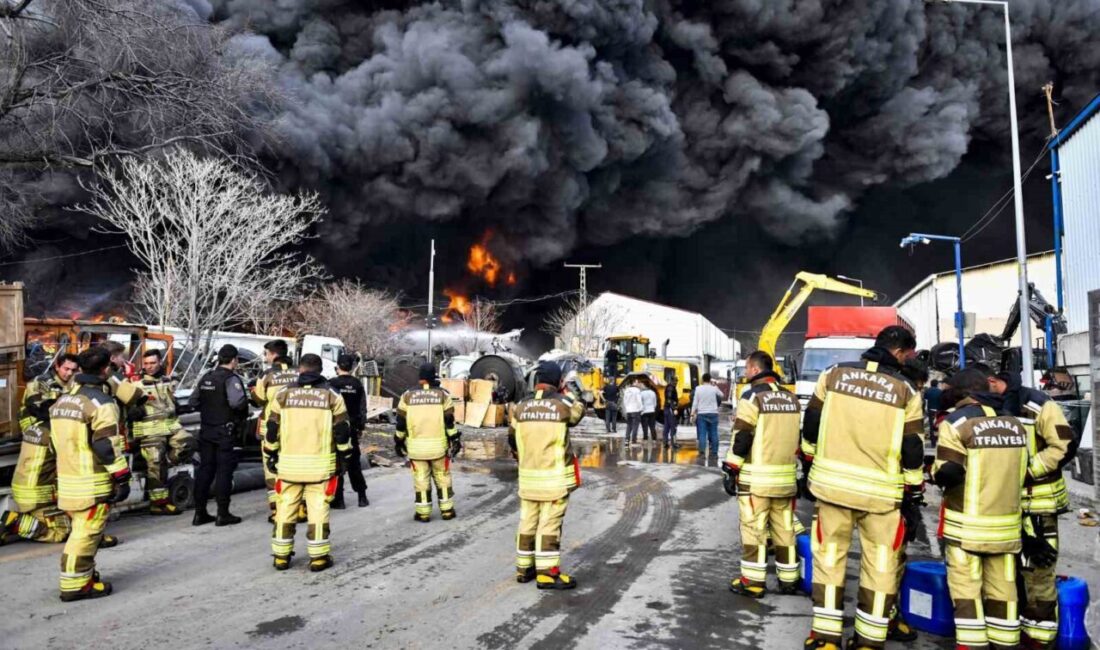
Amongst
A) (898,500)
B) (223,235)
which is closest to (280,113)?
(223,235)

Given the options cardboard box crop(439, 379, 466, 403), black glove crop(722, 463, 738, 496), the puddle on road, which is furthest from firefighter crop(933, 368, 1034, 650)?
cardboard box crop(439, 379, 466, 403)

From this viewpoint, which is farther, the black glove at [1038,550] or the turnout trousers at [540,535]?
the turnout trousers at [540,535]

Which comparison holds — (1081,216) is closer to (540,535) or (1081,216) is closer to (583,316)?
(540,535)

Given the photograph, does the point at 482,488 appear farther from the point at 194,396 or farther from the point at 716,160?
the point at 716,160

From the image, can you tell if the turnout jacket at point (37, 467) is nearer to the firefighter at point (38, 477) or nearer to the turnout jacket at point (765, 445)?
the firefighter at point (38, 477)

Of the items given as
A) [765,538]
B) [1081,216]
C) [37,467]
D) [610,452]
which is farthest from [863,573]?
[1081,216]

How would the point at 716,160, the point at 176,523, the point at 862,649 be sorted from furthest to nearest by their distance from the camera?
the point at 716,160 < the point at 176,523 < the point at 862,649

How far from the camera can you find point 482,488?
8.45 metres

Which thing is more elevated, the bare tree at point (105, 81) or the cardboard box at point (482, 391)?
the bare tree at point (105, 81)

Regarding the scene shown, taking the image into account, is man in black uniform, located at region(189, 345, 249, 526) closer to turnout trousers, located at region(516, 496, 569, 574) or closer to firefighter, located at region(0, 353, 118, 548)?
firefighter, located at region(0, 353, 118, 548)

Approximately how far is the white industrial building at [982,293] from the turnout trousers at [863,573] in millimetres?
27638

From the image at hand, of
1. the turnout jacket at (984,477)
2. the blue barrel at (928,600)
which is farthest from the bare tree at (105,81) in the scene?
the blue barrel at (928,600)

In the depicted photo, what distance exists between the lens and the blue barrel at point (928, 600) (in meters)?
3.62

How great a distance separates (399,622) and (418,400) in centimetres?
283
